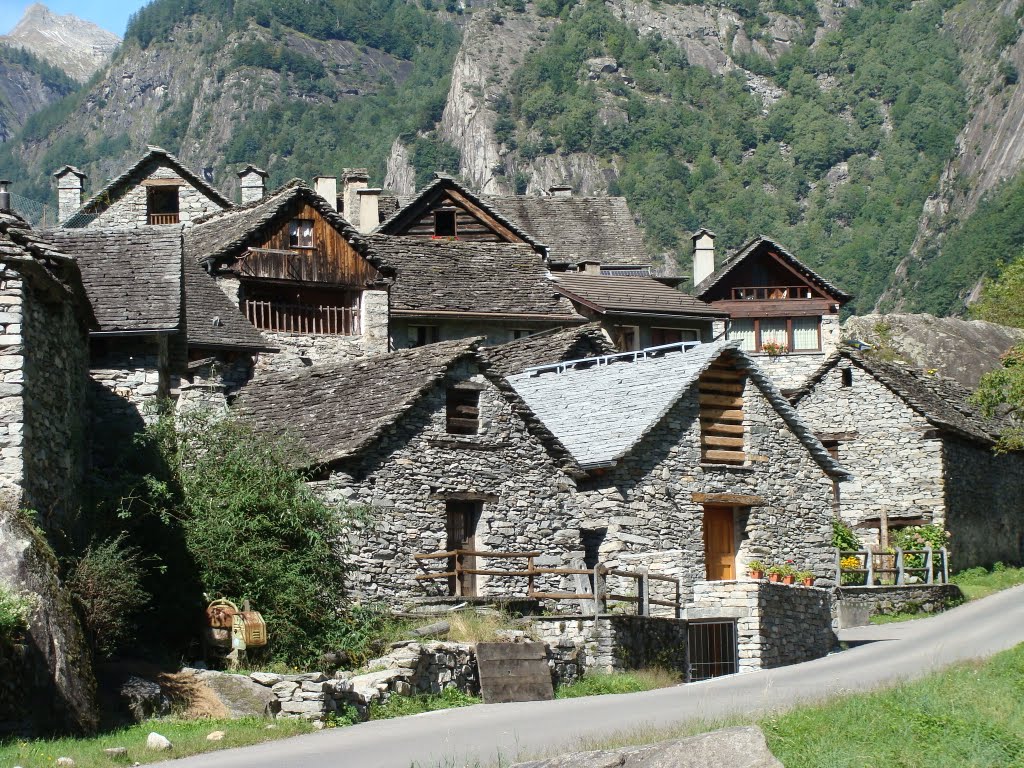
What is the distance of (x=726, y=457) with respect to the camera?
35.9 metres

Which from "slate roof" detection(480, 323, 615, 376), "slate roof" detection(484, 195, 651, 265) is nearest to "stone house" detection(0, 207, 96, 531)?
"slate roof" detection(480, 323, 615, 376)

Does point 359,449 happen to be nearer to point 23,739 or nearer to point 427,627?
point 427,627

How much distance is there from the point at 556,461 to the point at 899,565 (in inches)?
512

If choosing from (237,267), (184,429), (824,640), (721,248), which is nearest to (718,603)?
(824,640)

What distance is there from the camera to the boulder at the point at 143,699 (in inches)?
866

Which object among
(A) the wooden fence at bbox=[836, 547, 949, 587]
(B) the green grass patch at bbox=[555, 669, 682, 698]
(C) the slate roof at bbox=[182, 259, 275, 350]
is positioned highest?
(C) the slate roof at bbox=[182, 259, 275, 350]

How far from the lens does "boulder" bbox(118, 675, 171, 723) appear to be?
22000 millimetres

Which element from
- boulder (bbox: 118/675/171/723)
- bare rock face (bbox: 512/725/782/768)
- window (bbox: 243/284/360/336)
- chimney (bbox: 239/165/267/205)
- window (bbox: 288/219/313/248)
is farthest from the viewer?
chimney (bbox: 239/165/267/205)

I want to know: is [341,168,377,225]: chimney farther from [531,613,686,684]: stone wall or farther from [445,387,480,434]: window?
[531,613,686,684]: stone wall

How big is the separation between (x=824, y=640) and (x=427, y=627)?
→ 9.34 m

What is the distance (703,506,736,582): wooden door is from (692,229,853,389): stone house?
3059 cm

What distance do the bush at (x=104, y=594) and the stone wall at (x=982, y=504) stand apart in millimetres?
29417

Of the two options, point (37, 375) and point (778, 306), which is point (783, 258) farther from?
point (37, 375)

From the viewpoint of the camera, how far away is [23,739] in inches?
776
